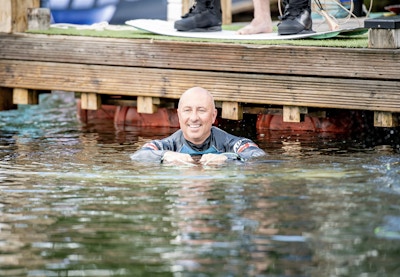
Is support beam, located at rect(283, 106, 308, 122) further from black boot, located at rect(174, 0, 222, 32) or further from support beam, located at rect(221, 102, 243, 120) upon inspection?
black boot, located at rect(174, 0, 222, 32)

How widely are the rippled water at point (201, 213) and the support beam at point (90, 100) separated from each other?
1541 mm

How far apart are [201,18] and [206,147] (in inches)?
94.4

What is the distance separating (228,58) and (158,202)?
11.5 ft

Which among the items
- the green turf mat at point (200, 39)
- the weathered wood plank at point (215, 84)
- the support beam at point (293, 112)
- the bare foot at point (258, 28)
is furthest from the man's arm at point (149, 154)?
the bare foot at point (258, 28)

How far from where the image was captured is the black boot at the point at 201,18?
36.7ft

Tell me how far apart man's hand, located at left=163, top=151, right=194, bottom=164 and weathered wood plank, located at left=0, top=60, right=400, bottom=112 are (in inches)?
69.3

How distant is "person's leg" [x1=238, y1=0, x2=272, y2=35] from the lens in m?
11.0

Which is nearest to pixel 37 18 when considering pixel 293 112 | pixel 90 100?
pixel 90 100

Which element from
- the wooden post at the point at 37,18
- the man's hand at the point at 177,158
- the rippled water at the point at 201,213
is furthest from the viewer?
the wooden post at the point at 37,18

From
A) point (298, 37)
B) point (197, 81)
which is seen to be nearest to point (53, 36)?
point (197, 81)

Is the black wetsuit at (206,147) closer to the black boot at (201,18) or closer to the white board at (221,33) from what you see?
the white board at (221,33)

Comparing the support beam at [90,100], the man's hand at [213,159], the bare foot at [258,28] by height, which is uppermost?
the bare foot at [258,28]

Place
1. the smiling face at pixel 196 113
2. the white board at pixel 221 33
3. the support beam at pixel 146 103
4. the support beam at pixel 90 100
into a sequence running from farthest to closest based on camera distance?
the support beam at pixel 90 100 → the support beam at pixel 146 103 → the white board at pixel 221 33 → the smiling face at pixel 196 113

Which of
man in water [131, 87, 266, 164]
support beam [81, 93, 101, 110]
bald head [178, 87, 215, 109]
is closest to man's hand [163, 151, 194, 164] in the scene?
man in water [131, 87, 266, 164]
